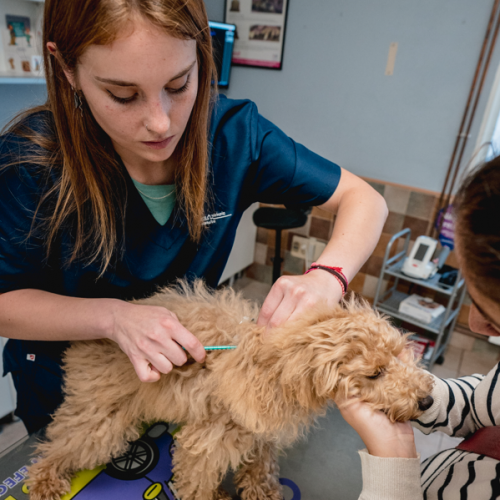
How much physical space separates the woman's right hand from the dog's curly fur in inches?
4.2

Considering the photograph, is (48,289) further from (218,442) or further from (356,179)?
(356,179)

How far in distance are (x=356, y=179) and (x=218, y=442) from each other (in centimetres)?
82

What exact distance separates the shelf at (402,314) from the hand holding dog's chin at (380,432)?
1.78 meters

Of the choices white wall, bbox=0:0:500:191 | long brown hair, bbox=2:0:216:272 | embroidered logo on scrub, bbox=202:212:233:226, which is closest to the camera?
long brown hair, bbox=2:0:216:272

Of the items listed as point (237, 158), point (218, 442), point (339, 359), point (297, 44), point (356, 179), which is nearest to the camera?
point (339, 359)

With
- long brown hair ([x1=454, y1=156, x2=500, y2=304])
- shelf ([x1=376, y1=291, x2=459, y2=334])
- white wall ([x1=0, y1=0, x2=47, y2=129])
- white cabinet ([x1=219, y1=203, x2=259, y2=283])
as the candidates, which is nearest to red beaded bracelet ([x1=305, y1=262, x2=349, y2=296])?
long brown hair ([x1=454, y1=156, x2=500, y2=304])

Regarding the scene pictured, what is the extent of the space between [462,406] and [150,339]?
775 mm

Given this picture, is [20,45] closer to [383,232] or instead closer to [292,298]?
[292,298]

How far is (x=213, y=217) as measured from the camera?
3.49 feet

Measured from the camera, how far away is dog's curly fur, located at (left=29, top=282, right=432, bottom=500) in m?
0.82

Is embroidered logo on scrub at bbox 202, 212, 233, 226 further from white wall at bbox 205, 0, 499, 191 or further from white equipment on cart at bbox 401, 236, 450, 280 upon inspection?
white wall at bbox 205, 0, 499, 191

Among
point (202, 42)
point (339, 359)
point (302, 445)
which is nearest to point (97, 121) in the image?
point (202, 42)

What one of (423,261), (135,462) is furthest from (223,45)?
(135,462)

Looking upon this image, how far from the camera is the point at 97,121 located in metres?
0.83
